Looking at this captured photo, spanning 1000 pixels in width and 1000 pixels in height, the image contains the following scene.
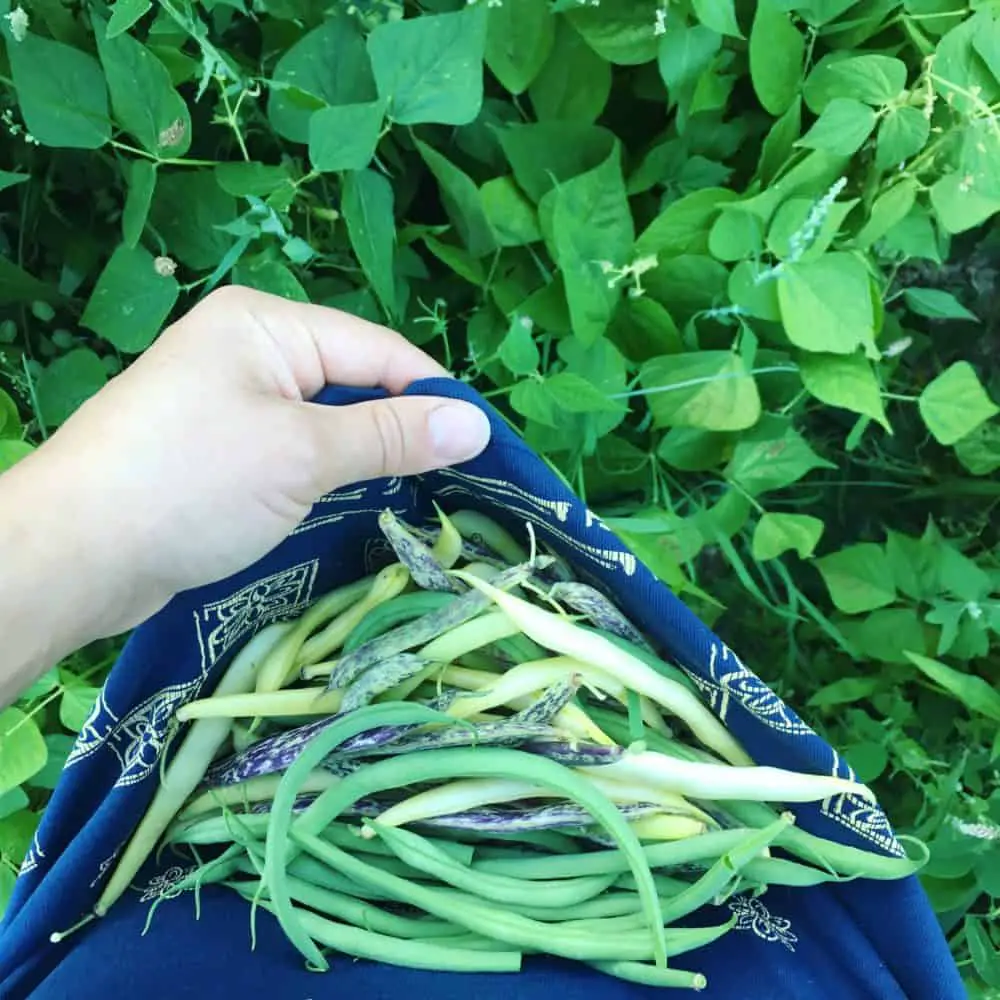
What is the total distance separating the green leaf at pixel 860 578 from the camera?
0.80 m

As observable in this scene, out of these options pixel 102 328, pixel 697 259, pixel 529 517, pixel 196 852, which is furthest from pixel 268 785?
pixel 697 259

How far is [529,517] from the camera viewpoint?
52 cm

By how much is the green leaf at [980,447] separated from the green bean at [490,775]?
1.77ft

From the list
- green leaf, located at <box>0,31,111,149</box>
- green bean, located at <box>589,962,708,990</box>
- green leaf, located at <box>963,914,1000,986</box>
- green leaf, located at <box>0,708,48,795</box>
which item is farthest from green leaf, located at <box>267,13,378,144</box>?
green leaf, located at <box>963,914,1000,986</box>

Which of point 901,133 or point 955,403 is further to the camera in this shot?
point 955,403

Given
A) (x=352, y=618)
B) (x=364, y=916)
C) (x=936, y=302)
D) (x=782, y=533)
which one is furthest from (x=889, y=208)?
(x=364, y=916)

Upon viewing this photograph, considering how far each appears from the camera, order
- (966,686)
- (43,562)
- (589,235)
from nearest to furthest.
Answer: (43,562) → (589,235) → (966,686)

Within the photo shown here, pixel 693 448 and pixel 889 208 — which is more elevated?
pixel 889 208

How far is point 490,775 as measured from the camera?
488mm

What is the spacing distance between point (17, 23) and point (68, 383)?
0.79 feet

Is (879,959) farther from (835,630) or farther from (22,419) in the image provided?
(22,419)

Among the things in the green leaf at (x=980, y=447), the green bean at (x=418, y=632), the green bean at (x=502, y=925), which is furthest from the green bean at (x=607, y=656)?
the green leaf at (x=980, y=447)

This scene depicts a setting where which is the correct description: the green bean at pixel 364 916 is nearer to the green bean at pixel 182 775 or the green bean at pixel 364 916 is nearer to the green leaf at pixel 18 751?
the green bean at pixel 182 775

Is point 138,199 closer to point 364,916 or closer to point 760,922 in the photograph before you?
point 364,916
